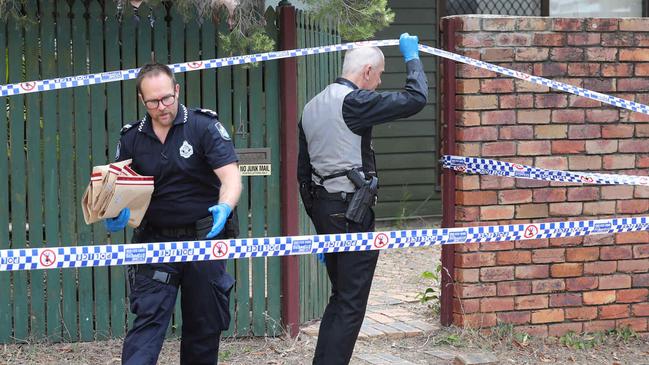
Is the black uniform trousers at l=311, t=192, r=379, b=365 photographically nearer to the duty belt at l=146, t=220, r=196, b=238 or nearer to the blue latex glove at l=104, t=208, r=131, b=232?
the duty belt at l=146, t=220, r=196, b=238

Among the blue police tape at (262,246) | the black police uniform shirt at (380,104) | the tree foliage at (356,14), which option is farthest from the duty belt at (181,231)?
the tree foliage at (356,14)

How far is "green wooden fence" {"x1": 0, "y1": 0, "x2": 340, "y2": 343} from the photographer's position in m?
5.71

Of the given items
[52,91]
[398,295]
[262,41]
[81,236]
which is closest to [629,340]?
[398,295]

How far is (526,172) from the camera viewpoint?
616 centimetres

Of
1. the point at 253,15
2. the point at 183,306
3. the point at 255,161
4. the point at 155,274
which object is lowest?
the point at 183,306

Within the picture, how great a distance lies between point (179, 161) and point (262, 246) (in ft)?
1.90

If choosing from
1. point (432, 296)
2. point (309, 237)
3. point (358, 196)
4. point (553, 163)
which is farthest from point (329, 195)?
point (432, 296)

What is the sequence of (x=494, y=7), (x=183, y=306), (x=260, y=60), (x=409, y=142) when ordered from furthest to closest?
(x=494, y=7) < (x=409, y=142) < (x=260, y=60) < (x=183, y=306)

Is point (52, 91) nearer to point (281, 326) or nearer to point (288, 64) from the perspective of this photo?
point (288, 64)

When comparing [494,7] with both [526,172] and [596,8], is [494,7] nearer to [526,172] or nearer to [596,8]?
[596,8]

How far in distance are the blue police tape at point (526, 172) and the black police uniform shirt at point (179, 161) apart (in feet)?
6.42

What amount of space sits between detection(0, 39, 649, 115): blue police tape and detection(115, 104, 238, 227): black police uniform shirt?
103 centimetres

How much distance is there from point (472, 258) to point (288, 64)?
1.65 meters

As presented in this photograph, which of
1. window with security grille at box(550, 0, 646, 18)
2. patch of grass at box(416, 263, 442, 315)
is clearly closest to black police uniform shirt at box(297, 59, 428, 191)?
patch of grass at box(416, 263, 442, 315)
